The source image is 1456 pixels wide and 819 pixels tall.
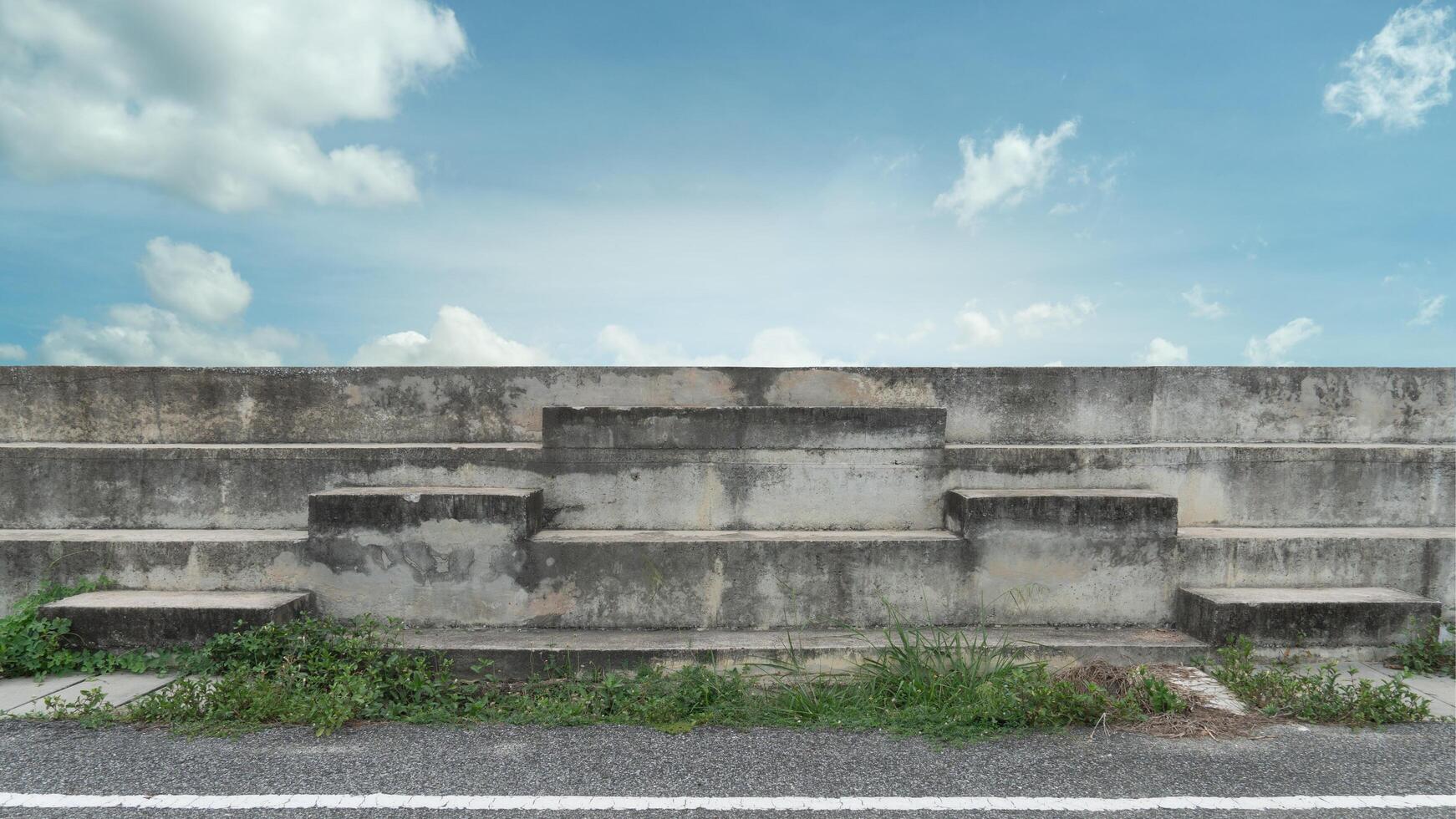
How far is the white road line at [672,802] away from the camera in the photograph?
3205 mm

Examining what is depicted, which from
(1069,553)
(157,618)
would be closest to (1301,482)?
(1069,553)

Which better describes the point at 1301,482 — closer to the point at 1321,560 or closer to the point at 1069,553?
the point at 1321,560

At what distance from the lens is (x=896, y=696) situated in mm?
4273

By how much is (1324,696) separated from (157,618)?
289 inches

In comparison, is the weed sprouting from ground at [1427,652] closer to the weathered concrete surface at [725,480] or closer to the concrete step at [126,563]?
the weathered concrete surface at [725,480]

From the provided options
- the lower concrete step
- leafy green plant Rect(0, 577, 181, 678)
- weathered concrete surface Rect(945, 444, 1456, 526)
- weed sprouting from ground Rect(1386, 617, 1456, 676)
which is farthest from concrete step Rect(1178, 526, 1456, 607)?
leafy green plant Rect(0, 577, 181, 678)

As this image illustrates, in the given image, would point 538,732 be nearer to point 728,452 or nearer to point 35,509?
point 728,452

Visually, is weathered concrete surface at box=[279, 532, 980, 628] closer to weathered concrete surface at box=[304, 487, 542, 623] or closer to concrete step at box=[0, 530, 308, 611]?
weathered concrete surface at box=[304, 487, 542, 623]

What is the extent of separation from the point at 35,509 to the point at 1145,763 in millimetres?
7945

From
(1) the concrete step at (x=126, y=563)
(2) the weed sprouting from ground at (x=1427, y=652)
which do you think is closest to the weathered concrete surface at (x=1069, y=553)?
(2) the weed sprouting from ground at (x=1427, y=652)

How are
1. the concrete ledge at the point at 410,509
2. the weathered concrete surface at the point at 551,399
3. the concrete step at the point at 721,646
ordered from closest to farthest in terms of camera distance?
the concrete step at the point at 721,646, the concrete ledge at the point at 410,509, the weathered concrete surface at the point at 551,399

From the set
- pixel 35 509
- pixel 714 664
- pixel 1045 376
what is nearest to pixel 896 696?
pixel 714 664

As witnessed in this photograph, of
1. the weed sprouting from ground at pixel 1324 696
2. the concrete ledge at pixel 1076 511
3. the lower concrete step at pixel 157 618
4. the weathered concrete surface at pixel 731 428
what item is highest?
the weathered concrete surface at pixel 731 428

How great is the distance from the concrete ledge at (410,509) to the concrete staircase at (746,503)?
2cm
